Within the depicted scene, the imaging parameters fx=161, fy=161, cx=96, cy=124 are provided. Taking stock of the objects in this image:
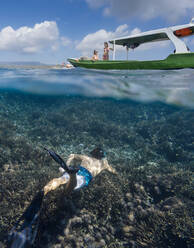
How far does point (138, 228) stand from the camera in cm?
492

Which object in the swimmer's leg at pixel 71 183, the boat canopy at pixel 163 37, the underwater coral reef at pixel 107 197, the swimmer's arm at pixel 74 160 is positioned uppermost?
the boat canopy at pixel 163 37

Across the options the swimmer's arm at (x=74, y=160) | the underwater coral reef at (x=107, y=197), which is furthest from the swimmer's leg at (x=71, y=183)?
the swimmer's arm at (x=74, y=160)

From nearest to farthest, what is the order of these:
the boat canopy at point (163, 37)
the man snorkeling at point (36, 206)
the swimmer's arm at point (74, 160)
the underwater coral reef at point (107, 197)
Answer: the man snorkeling at point (36, 206), the underwater coral reef at point (107, 197), the swimmer's arm at point (74, 160), the boat canopy at point (163, 37)

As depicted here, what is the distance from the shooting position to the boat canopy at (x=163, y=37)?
9.34 metres

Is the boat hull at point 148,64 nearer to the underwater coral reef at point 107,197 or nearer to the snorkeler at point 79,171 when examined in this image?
the underwater coral reef at point 107,197

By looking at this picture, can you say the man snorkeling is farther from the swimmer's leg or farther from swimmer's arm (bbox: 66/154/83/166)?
swimmer's arm (bbox: 66/154/83/166)

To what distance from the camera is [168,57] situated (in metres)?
9.79

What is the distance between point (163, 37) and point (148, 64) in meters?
1.84

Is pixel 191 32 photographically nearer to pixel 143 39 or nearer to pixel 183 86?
pixel 143 39

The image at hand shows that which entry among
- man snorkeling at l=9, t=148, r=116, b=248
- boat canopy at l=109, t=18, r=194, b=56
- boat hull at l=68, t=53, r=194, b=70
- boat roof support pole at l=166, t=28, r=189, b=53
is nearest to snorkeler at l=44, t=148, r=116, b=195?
man snorkeling at l=9, t=148, r=116, b=248

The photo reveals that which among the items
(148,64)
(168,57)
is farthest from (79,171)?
(148,64)

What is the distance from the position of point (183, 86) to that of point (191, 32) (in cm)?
718

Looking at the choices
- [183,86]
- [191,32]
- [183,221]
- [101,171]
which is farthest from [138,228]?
[183,86]

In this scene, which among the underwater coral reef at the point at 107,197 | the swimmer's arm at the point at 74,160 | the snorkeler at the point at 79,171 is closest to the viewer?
the snorkeler at the point at 79,171
